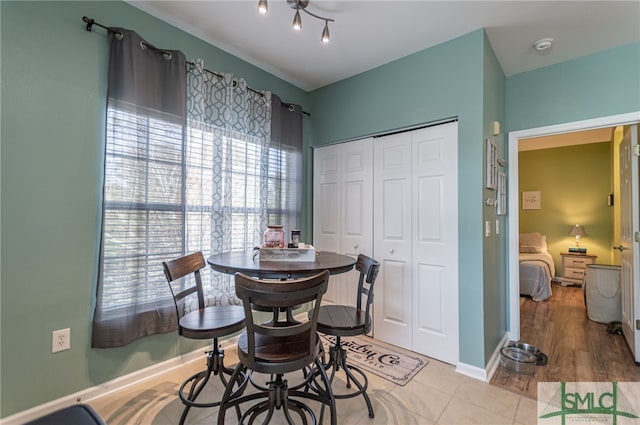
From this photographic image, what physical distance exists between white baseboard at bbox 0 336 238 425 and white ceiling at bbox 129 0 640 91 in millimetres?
2421

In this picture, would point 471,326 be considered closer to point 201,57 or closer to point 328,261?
point 328,261

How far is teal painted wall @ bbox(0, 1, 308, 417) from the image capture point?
5.08 ft

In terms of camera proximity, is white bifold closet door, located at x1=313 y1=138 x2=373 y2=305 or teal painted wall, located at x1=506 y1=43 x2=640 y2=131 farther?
white bifold closet door, located at x1=313 y1=138 x2=373 y2=305

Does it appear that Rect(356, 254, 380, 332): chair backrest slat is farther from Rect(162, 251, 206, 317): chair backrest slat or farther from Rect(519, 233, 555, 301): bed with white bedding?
Rect(519, 233, 555, 301): bed with white bedding

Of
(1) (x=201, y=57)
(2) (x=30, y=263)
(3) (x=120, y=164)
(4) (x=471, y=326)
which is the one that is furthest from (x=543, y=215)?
(2) (x=30, y=263)

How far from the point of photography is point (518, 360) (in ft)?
7.59

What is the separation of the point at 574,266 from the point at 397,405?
548cm

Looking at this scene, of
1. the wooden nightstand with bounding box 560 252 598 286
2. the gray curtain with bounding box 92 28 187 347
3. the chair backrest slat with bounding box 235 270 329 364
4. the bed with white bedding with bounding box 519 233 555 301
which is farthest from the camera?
the wooden nightstand with bounding box 560 252 598 286

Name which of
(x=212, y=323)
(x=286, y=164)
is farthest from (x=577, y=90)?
(x=212, y=323)

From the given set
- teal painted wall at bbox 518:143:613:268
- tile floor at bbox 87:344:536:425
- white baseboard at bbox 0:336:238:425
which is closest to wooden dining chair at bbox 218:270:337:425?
tile floor at bbox 87:344:536:425

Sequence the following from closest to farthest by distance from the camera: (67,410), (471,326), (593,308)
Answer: (67,410) < (471,326) < (593,308)

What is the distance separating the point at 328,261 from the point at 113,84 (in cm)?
179

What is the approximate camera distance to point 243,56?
106 inches

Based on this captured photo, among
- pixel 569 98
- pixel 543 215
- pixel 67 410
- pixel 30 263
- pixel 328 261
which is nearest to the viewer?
pixel 67 410
